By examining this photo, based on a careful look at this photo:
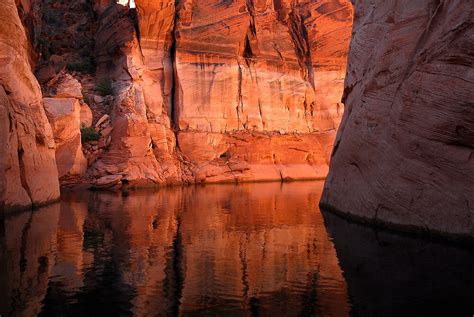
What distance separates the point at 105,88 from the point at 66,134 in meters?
9.29

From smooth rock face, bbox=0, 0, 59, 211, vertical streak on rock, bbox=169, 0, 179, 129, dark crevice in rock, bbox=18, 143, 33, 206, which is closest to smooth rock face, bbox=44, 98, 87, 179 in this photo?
smooth rock face, bbox=0, 0, 59, 211

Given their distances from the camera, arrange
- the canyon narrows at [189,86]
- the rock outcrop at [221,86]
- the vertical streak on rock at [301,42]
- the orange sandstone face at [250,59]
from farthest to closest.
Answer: the vertical streak on rock at [301,42] < the orange sandstone face at [250,59] < the rock outcrop at [221,86] < the canyon narrows at [189,86]

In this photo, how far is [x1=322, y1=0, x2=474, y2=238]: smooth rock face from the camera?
32.4ft

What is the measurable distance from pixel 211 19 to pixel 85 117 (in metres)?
12.7

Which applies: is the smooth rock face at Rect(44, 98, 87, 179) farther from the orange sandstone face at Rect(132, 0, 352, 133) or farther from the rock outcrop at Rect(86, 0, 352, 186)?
the orange sandstone face at Rect(132, 0, 352, 133)

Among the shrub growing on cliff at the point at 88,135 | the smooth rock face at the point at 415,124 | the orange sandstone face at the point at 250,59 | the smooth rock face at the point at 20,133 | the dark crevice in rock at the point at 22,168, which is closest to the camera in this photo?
the smooth rock face at the point at 415,124

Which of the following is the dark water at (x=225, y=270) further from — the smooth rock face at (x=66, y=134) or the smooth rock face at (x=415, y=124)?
the smooth rock face at (x=66, y=134)

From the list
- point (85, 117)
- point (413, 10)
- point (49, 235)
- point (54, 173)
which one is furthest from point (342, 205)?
point (85, 117)

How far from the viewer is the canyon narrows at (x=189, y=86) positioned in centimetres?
2942

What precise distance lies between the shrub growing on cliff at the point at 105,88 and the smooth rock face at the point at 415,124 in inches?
930

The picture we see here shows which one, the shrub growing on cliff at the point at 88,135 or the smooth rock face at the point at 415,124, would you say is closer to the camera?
the smooth rock face at the point at 415,124

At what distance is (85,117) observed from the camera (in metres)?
30.7

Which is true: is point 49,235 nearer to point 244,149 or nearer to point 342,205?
point 342,205

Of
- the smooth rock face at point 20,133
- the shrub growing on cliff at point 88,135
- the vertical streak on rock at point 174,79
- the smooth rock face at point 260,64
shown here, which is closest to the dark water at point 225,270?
the smooth rock face at point 20,133
